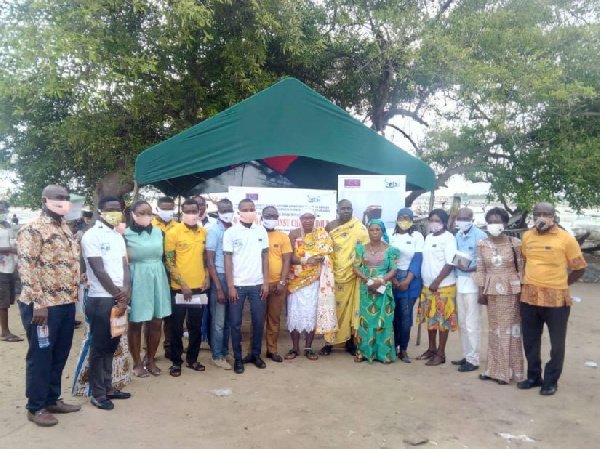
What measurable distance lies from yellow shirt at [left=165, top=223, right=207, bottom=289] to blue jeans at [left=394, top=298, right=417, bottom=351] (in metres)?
2.16

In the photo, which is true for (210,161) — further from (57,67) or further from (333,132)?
→ (57,67)

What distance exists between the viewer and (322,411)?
4062mm

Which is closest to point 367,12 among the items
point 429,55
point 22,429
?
point 429,55

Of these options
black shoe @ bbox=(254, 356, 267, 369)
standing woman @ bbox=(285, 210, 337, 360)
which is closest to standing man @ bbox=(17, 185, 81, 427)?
black shoe @ bbox=(254, 356, 267, 369)

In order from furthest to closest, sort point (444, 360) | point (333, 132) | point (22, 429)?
point (333, 132)
point (444, 360)
point (22, 429)

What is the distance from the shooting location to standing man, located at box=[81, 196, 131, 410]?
12.8 ft

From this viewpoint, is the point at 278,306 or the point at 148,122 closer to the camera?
the point at 278,306

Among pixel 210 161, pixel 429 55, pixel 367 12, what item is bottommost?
pixel 210 161

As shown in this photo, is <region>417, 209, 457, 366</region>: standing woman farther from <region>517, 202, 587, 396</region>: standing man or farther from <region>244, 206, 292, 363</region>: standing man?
<region>244, 206, 292, 363</region>: standing man

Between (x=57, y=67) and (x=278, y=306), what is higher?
(x=57, y=67)

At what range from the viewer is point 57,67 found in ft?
25.2

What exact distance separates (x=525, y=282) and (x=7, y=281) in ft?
18.9

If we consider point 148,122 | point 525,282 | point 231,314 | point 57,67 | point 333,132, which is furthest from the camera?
point 148,122

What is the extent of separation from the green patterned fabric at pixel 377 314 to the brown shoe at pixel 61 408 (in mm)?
2874
